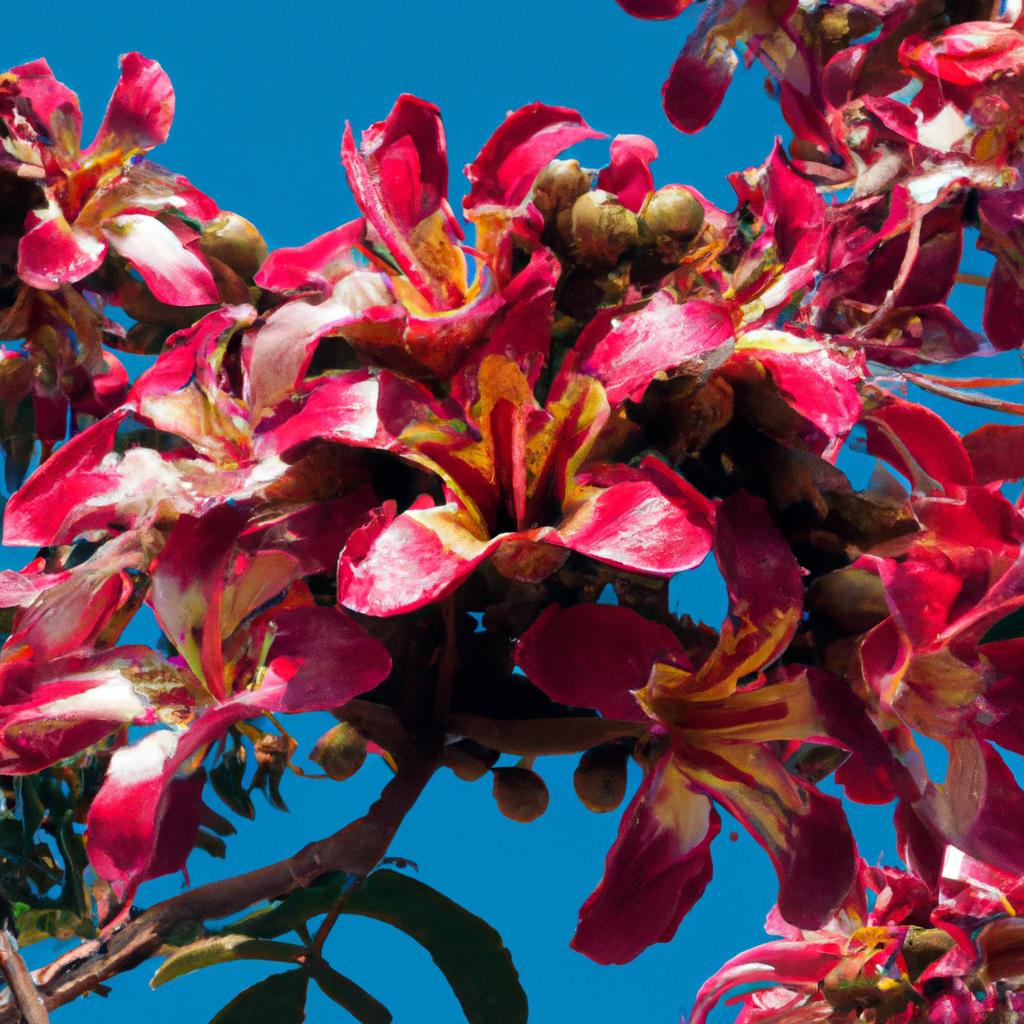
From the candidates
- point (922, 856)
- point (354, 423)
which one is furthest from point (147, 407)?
point (922, 856)

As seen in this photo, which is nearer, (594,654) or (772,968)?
(594,654)

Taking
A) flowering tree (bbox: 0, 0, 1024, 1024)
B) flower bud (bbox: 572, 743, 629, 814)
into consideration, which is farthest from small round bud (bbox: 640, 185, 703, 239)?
flower bud (bbox: 572, 743, 629, 814)

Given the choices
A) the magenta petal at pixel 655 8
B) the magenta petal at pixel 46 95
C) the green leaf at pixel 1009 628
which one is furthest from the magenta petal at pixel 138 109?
the green leaf at pixel 1009 628

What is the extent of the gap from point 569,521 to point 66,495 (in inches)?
3.8

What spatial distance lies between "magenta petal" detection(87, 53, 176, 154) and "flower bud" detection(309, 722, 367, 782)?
0.48 ft

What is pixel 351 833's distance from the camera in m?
0.30

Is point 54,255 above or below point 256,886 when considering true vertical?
above

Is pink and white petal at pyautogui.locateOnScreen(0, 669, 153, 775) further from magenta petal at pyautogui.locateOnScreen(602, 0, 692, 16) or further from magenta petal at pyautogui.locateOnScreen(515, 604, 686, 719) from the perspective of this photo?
magenta petal at pyautogui.locateOnScreen(602, 0, 692, 16)

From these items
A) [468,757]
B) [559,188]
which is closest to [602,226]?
[559,188]

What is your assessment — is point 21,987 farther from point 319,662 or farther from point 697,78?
point 697,78

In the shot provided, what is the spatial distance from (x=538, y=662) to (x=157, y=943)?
0.10 meters

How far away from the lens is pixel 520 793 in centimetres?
32

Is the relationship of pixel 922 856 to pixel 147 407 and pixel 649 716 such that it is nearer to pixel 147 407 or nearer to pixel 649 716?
pixel 649 716

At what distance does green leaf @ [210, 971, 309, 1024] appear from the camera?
0.31 metres
